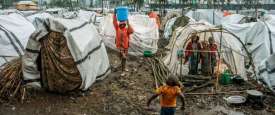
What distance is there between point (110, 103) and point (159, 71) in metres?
3.69

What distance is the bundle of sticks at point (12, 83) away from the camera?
9172 millimetres

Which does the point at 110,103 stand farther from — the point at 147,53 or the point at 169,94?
the point at 147,53

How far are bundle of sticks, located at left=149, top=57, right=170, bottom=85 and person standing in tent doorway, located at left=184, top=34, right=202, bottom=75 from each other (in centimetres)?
75

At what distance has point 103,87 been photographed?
1073 cm

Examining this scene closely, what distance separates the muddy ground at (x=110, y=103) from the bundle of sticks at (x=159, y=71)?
1.62 ft

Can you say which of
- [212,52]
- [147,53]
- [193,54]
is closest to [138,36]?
[147,53]

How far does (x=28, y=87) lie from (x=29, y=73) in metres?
0.39

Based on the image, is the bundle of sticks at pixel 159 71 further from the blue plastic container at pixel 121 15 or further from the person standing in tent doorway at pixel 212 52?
the blue plastic container at pixel 121 15

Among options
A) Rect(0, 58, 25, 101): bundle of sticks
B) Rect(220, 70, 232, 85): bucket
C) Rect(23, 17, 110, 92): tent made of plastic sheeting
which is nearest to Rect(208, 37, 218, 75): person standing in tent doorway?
A: Rect(220, 70, 232, 85): bucket

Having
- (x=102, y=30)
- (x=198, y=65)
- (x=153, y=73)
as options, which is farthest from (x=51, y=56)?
(x=102, y=30)

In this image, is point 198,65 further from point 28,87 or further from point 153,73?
point 28,87

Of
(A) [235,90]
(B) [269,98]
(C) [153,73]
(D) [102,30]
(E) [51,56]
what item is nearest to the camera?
(E) [51,56]

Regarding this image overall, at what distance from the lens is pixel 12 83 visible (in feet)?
30.6

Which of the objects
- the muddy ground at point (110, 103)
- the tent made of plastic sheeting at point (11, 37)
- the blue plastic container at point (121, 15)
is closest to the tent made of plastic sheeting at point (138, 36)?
the blue plastic container at point (121, 15)
